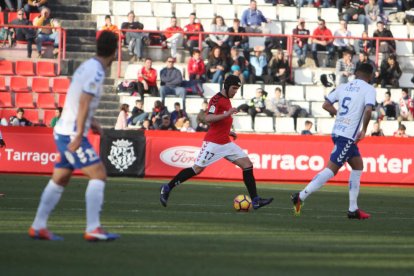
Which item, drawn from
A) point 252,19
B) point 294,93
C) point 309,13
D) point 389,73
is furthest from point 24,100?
point 389,73

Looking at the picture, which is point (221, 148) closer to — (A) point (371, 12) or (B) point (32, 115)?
(B) point (32, 115)

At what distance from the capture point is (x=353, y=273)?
10070 mm

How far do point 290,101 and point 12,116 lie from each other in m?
8.89

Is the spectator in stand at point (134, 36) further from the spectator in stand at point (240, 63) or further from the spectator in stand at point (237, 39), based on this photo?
the spectator in stand at point (240, 63)

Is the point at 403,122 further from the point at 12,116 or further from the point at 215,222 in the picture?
the point at 215,222

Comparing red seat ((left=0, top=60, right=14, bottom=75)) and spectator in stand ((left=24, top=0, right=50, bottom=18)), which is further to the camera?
spectator in stand ((left=24, top=0, right=50, bottom=18))

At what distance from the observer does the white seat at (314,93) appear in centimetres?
3572

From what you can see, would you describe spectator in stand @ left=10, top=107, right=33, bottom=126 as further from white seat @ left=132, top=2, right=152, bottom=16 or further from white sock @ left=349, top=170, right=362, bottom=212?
white sock @ left=349, top=170, right=362, bottom=212

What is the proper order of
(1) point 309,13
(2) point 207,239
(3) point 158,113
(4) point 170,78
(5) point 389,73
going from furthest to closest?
(1) point 309,13
(5) point 389,73
(4) point 170,78
(3) point 158,113
(2) point 207,239

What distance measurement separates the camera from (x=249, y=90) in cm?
3522

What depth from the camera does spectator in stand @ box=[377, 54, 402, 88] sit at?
1419 inches

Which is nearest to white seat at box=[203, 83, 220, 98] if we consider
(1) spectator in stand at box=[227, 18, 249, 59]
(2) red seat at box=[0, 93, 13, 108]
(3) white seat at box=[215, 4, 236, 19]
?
(1) spectator in stand at box=[227, 18, 249, 59]

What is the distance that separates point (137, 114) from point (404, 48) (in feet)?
34.5

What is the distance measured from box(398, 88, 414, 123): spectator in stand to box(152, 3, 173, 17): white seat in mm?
8694
